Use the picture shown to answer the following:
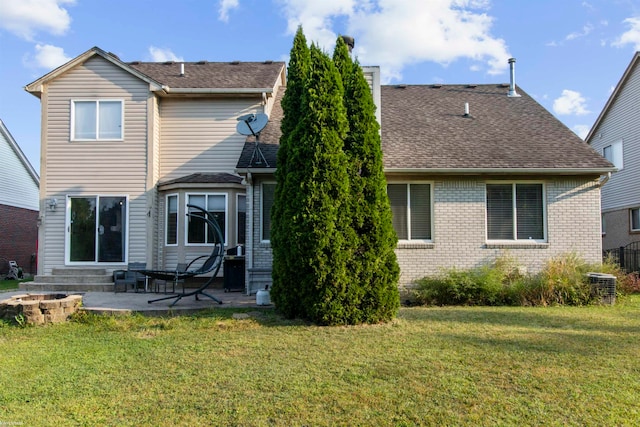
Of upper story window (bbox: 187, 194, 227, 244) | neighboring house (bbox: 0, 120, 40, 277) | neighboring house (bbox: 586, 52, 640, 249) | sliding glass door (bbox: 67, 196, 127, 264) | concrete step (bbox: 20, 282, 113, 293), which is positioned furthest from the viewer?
neighboring house (bbox: 0, 120, 40, 277)

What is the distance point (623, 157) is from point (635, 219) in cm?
261

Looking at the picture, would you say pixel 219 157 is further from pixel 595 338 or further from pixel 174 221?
pixel 595 338

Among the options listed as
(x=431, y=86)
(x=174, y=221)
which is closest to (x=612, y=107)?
(x=431, y=86)

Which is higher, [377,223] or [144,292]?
[377,223]

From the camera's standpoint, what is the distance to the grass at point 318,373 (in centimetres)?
379

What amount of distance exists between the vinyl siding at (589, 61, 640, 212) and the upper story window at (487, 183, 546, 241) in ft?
29.4

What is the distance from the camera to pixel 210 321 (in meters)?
7.42

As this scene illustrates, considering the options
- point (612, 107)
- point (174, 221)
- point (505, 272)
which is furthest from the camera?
point (612, 107)

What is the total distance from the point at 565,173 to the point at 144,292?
10.9 meters

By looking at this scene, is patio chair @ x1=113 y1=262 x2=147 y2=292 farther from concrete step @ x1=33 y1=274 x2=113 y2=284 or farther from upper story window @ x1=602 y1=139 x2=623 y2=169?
upper story window @ x1=602 y1=139 x2=623 y2=169

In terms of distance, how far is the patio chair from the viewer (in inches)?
444

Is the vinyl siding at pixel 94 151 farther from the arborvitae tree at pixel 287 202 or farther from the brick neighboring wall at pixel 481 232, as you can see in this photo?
the brick neighboring wall at pixel 481 232

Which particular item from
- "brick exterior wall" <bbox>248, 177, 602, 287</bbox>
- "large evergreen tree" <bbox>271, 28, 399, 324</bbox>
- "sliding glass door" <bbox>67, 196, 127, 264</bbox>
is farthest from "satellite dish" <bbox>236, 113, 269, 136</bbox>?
"sliding glass door" <bbox>67, 196, 127, 264</bbox>

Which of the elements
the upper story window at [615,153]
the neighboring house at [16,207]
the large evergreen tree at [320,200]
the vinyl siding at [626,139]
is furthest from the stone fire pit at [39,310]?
the upper story window at [615,153]
